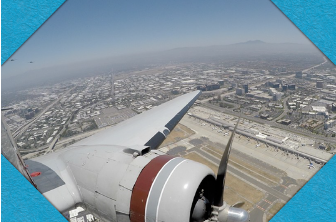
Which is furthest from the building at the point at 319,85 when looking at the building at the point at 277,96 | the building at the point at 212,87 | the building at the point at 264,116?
A: the building at the point at 212,87

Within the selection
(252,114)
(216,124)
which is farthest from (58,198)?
(252,114)

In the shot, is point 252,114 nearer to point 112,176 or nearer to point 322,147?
point 322,147

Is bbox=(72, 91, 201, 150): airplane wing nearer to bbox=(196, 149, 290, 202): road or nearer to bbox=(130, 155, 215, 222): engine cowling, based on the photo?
bbox=(130, 155, 215, 222): engine cowling

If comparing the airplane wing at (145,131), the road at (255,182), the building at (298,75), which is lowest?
the road at (255,182)

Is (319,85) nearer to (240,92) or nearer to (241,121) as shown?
(240,92)

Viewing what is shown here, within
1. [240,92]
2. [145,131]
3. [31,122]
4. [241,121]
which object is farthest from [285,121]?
[31,122]

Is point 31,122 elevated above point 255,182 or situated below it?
above

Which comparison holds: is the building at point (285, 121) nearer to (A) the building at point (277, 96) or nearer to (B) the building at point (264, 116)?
(B) the building at point (264, 116)
